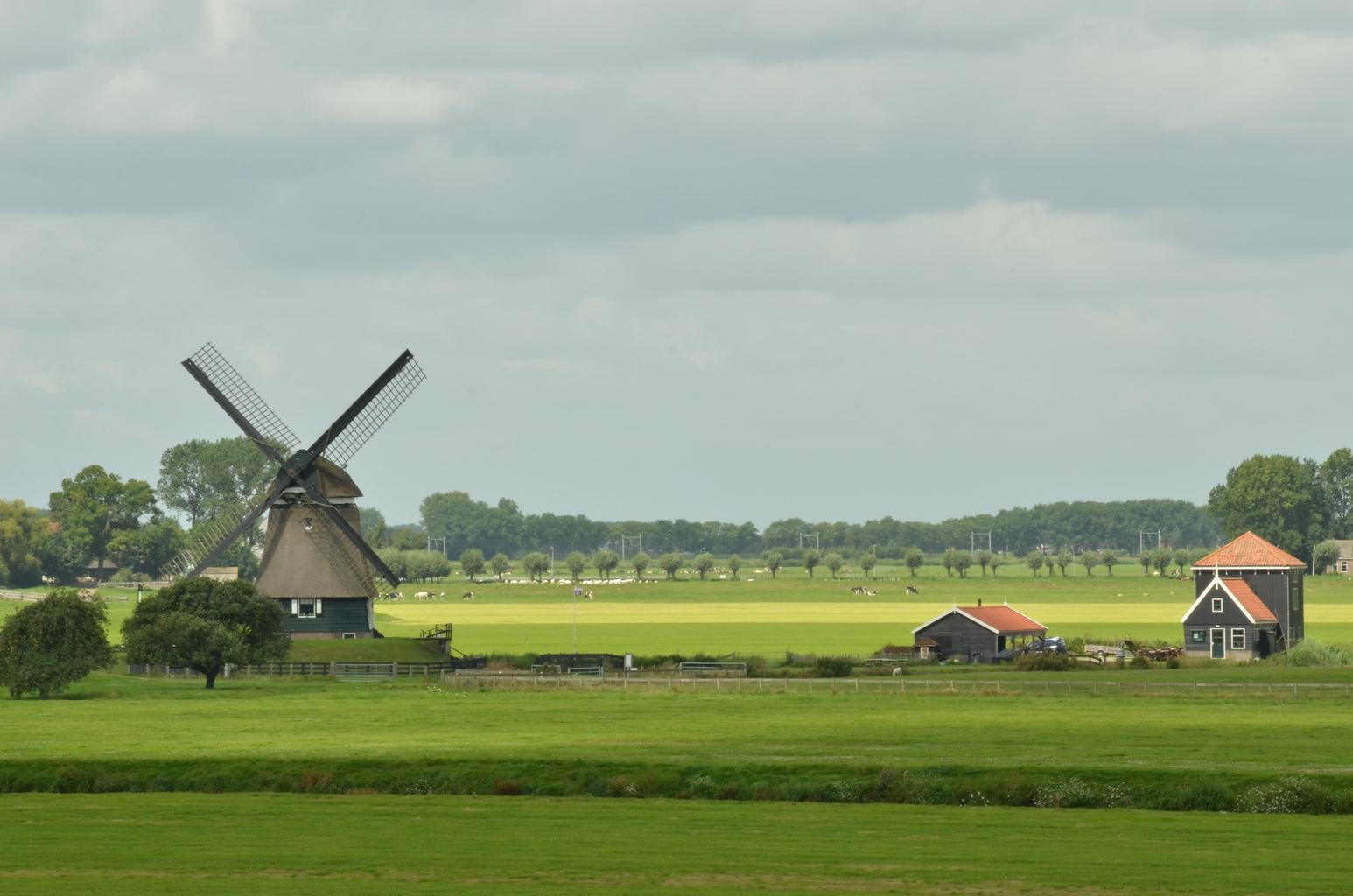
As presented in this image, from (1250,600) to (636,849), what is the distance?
63606 mm

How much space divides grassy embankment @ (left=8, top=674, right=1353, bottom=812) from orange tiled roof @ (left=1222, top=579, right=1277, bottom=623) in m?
26.3

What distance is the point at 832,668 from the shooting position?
265 ft

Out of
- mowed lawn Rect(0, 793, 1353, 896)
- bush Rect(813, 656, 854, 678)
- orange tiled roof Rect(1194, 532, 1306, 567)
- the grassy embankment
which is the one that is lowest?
mowed lawn Rect(0, 793, 1353, 896)

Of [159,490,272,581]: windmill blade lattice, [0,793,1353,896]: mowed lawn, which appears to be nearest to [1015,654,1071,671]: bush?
[159,490,272,581]: windmill blade lattice

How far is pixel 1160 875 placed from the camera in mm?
32594

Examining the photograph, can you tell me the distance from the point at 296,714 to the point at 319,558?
28341 mm

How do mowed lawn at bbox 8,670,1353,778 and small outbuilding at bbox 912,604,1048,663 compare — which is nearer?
mowed lawn at bbox 8,670,1353,778

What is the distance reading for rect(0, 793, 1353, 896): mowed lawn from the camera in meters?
32.2

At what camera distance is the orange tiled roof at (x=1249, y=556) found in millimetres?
95188

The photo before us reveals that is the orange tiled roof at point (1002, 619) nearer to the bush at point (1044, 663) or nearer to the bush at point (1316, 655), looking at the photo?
the bush at point (1044, 663)

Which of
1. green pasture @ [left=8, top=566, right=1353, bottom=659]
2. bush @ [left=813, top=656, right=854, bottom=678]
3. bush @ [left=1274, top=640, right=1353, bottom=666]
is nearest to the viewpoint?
bush @ [left=813, top=656, right=854, bottom=678]

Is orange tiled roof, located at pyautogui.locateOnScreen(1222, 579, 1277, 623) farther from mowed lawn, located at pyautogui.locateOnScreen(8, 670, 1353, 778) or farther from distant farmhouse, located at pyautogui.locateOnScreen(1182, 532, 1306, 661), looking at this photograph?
mowed lawn, located at pyautogui.locateOnScreen(8, 670, 1353, 778)

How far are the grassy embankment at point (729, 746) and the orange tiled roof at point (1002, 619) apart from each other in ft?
75.4

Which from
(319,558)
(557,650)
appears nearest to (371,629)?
(319,558)
